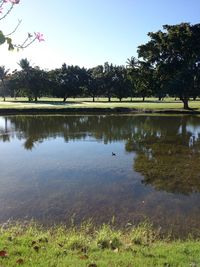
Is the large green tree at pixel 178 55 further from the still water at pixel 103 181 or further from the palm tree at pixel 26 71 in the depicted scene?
the palm tree at pixel 26 71

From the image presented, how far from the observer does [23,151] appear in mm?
24641

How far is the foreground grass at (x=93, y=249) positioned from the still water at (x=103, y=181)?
137 cm

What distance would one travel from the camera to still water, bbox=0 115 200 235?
1193 cm

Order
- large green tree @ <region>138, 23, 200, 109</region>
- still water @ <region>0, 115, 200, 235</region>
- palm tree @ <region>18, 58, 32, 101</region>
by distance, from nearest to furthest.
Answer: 1. still water @ <region>0, 115, 200, 235</region>
2. large green tree @ <region>138, 23, 200, 109</region>
3. palm tree @ <region>18, 58, 32, 101</region>

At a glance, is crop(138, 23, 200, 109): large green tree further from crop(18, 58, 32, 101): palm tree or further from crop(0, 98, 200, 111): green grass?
crop(18, 58, 32, 101): palm tree

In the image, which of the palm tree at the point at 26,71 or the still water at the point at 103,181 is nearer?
the still water at the point at 103,181

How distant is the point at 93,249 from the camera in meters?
8.02

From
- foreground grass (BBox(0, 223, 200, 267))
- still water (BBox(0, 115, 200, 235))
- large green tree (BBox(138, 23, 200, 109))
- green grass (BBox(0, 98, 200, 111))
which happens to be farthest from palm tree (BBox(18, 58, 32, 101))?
foreground grass (BBox(0, 223, 200, 267))

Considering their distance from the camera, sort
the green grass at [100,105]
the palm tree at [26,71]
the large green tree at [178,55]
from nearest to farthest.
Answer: the large green tree at [178,55] → the green grass at [100,105] → the palm tree at [26,71]

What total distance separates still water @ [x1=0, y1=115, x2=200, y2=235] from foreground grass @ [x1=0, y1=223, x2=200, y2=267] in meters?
1.37

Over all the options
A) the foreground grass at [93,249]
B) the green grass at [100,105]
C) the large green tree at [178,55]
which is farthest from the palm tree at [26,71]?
the foreground grass at [93,249]

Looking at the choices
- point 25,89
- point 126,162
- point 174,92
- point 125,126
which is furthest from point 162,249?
point 25,89

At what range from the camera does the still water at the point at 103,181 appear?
470 inches

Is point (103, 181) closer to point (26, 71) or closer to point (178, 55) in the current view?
point (178, 55)
